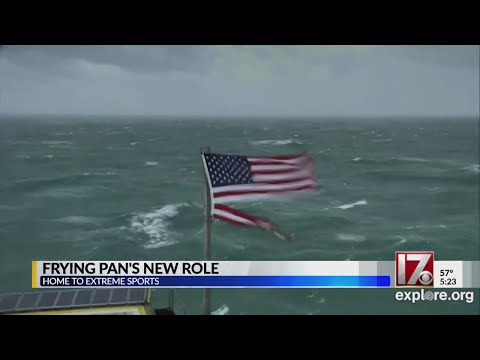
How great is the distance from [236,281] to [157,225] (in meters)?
29.2

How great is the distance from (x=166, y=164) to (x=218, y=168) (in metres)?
64.7

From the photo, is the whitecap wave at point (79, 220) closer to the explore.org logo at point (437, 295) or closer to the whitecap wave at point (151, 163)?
the whitecap wave at point (151, 163)

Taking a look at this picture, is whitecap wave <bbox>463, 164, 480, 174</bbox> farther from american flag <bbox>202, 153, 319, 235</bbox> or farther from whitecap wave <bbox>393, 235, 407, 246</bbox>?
american flag <bbox>202, 153, 319, 235</bbox>

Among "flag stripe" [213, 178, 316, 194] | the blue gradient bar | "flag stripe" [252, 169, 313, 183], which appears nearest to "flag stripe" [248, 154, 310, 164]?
"flag stripe" [252, 169, 313, 183]

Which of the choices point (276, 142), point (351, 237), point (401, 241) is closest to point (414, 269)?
point (351, 237)

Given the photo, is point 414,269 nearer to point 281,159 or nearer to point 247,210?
point 281,159

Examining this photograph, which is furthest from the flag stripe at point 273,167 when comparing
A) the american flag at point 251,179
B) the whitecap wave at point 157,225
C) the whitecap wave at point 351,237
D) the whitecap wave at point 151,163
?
the whitecap wave at point 151,163

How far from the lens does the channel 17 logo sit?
13203mm

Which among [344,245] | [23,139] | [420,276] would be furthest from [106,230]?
[23,139]

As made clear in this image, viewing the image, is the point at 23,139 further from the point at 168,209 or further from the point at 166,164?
the point at 168,209

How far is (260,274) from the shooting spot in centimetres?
1305

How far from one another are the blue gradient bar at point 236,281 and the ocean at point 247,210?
1.05 meters

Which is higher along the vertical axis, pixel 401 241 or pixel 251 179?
pixel 251 179

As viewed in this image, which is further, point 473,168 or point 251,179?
point 473,168
